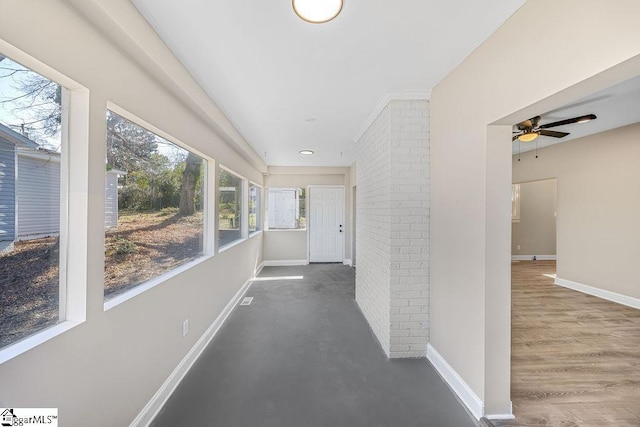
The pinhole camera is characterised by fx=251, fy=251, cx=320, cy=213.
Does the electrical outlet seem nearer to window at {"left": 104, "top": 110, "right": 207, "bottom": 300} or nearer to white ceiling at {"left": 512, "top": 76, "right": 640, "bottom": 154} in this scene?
window at {"left": 104, "top": 110, "right": 207, "bottom": 300}

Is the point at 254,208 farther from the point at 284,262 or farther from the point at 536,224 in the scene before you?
the point at 536,224

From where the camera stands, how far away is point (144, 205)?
179 centimetres

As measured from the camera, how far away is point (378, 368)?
2.18 meters

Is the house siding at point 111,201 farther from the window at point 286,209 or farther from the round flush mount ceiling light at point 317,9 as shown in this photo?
the window at point 286,209

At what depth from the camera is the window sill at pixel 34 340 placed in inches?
34.3

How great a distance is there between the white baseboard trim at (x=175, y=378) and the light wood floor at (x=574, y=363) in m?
2.19

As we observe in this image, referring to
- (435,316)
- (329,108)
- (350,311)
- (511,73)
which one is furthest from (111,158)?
(350,311)

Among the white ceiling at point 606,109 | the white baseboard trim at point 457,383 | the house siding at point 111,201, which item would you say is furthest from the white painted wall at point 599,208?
the house siding at point 111,201

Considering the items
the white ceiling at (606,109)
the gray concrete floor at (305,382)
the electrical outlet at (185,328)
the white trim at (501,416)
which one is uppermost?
the white ceiling at (606,109)

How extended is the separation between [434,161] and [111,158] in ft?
7.73

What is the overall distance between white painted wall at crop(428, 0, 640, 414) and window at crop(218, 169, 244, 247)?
2.51m

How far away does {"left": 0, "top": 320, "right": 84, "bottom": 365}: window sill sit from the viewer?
871 millimetres

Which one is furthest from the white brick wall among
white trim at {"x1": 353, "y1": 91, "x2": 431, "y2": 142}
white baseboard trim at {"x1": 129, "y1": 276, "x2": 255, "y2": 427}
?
white baseboard trim at {"x1": 129, "y1": 276, "x2": 255, "y2": 427}
